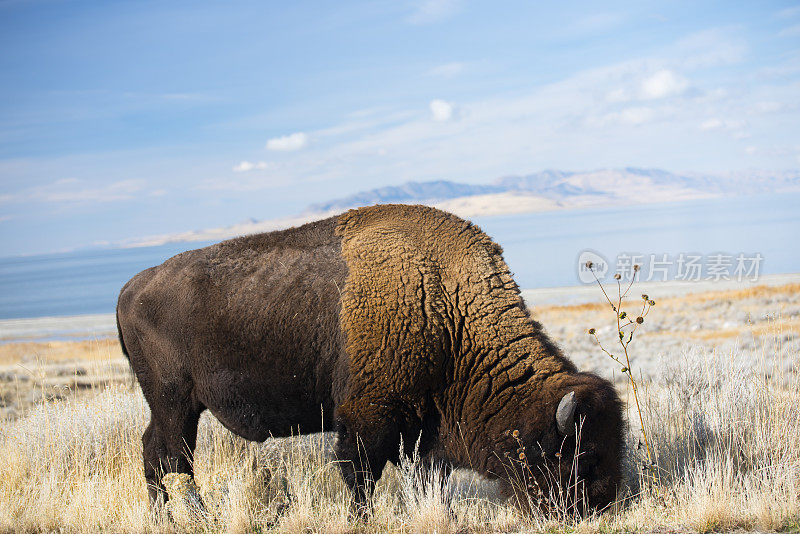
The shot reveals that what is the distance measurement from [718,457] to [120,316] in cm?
557

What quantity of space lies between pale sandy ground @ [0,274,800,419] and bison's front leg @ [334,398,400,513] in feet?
15.7

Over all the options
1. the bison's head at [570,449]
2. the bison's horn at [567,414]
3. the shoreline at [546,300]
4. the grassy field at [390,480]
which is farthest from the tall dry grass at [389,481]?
the shoreline at [546,300]

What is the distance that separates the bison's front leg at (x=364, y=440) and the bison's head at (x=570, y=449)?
94 centimetres

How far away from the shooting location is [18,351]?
26.7 metres

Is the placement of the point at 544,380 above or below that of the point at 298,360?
below

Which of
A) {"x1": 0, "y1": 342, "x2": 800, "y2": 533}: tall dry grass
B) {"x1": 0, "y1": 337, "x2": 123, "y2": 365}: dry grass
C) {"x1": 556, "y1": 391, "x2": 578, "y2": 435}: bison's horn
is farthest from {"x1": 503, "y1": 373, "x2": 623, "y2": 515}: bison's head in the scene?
{"x1": 0, "y1": 337, "x2": 123, "y2": 365}: dry grass

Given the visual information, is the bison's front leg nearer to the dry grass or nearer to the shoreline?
the dry grass

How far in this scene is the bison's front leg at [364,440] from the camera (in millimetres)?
4832

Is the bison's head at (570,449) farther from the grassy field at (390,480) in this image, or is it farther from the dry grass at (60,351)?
the dry grass at (60,351)

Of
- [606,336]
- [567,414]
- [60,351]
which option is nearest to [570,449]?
[567,414]

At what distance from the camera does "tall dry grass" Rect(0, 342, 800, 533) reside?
479 centimetres

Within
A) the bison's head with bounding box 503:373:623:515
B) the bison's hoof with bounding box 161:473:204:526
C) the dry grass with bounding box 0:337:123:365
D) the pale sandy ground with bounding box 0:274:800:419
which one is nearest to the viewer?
the bison's head with bounding box 503:373:623:515

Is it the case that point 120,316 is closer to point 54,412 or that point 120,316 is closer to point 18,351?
point 54,412

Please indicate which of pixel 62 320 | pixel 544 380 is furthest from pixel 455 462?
pixel 62 320
